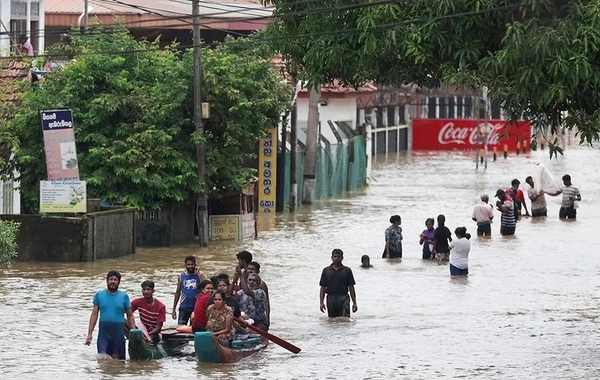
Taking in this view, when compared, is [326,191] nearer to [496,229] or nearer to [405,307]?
[496,229]

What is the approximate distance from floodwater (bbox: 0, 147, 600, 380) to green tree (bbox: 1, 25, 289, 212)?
189 cm

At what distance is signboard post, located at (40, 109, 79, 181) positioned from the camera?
3281cm

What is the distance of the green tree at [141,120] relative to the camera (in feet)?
119

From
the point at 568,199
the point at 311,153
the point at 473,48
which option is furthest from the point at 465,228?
the point at 311,153

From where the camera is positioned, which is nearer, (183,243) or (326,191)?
(183,243)

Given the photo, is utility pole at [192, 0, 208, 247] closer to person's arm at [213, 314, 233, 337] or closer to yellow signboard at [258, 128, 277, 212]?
yellow signboard at [258, 128, 277, 212]

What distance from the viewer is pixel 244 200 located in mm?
39375

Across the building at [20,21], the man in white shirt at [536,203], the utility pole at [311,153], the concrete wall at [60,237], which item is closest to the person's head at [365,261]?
the concrete wall at [60,237]

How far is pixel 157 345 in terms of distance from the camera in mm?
20812

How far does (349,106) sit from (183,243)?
35.6 meters

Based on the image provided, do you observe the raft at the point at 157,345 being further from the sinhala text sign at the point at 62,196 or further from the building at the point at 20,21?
the building at the point at 20,21

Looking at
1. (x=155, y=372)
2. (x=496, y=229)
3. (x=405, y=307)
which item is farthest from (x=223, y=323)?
(x=496, y=229)

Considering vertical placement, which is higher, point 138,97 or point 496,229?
point 138,97

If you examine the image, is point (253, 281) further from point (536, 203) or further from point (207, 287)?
point (536, 203)
